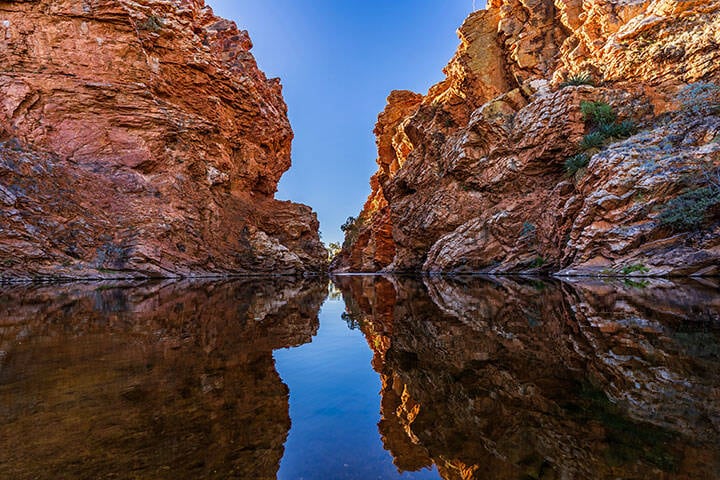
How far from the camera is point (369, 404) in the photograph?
221 centimetres

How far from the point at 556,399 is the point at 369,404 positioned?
110 cm

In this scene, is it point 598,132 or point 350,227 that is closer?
point 598,132

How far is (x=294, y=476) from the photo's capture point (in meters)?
1.45

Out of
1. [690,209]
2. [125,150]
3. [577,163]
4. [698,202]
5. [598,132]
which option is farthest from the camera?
[125,150]

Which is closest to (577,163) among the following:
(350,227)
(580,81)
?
(580,81)

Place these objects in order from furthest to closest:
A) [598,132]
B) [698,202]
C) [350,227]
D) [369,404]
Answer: [350,227], [598,132], [698,202], [369,404]

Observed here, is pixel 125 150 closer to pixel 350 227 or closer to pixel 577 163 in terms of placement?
pixel 577 163

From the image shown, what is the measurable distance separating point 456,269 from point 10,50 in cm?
2904

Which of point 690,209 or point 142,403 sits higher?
point 690,209

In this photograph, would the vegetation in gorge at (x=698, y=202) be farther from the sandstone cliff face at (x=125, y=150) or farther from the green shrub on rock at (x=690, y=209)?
the sandstone cliff face at (x=125, y=150)

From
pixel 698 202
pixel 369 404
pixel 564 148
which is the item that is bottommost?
pixel 369 404

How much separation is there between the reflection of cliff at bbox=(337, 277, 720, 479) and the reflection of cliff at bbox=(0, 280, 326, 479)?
77 cm

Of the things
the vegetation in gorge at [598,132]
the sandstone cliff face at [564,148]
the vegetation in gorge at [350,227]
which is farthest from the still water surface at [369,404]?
the vegetation in gorge at [350,227]

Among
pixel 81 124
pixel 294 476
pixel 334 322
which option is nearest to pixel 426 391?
pixel 294 476
